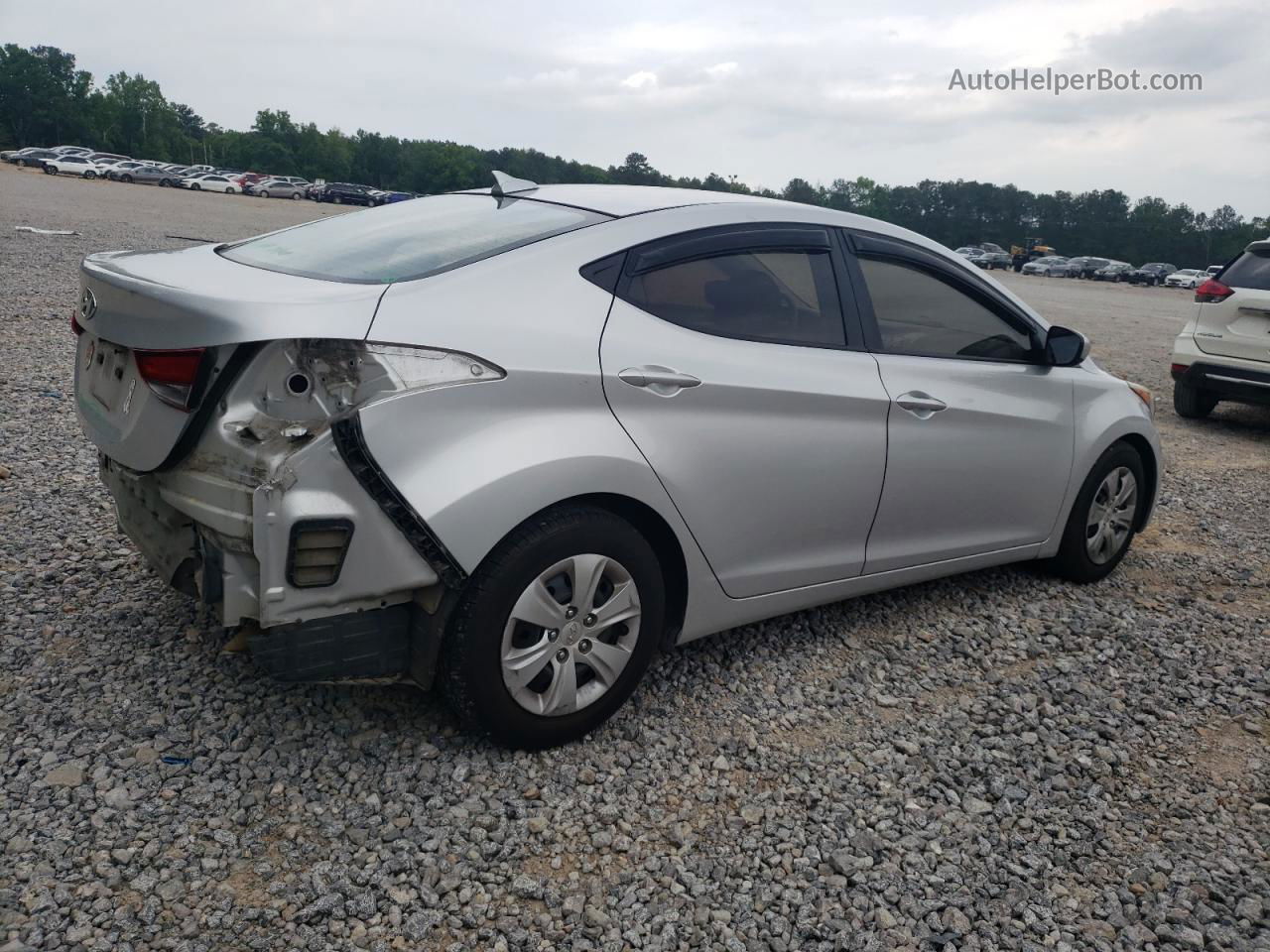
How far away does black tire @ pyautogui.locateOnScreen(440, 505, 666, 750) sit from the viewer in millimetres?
2795

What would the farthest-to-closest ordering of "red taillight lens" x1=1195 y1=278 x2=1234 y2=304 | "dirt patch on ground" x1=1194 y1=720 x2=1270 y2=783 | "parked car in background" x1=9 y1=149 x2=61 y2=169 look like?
"parked car in background" x1=9 y1=149 x2=61 y2=169, "red taillight lens" x1=1195 y1=278 x2=1234 y2=304, "dirt patch on ground" x1=1194 y1=720 x2=1270 y2=783

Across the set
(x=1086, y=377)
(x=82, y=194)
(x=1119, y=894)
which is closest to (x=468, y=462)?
(x=1119, y=894)

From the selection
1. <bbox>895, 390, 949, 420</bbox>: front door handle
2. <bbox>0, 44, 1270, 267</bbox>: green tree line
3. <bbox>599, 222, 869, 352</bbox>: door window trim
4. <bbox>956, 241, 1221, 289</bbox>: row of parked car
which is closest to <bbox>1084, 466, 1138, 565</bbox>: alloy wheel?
<bbox>895, 390, 949, 420</bbox>: front door handle

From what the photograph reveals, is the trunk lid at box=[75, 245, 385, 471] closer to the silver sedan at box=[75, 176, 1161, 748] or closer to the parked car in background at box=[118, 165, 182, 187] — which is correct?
the silver sedan at box=[75, 176, 1161, 748]

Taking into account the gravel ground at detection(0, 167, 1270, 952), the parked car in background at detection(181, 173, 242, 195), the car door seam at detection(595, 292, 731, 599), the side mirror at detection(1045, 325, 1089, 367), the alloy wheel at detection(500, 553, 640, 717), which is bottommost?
the parked car in background at detection(181, 173, 242, 195)

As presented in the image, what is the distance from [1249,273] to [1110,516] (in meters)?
5.10

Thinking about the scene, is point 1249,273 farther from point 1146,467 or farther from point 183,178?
point 183,178

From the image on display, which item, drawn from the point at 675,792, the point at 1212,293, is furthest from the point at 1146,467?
the point at 1212,293

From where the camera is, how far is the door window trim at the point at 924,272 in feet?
12.5

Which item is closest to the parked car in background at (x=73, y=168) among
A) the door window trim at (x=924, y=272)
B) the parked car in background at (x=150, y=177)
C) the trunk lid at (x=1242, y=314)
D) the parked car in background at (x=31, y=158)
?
the parked car in background at (x=150, y=177)

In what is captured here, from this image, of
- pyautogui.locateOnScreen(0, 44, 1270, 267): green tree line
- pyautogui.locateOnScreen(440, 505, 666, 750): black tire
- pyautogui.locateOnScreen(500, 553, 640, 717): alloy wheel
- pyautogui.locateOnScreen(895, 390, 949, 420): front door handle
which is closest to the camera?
pyautogui.locateOnScreen(440, 505, 666, 750): black tire

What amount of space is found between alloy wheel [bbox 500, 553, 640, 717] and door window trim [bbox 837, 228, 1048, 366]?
4.75 ft

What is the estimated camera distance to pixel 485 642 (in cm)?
282

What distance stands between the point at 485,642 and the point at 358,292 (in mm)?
1000
